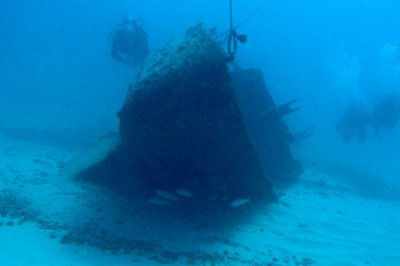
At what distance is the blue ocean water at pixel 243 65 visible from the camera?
60.2ft

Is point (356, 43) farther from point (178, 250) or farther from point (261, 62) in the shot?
point (178, 250)

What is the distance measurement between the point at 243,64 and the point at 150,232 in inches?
2628

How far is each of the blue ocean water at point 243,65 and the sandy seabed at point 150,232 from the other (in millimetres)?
157

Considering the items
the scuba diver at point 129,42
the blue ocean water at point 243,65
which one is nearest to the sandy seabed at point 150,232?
the blue ocean water at point 243,65

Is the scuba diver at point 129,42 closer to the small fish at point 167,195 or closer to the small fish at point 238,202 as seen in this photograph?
the small fish at point 167,195

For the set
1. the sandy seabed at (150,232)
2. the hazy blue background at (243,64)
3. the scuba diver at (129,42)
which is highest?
the hazy blue background at (243,64)

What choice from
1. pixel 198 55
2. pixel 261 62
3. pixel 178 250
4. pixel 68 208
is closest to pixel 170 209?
pixel 178 250

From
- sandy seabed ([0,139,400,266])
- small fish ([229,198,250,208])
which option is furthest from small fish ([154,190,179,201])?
small fish ([229,198,250,208])

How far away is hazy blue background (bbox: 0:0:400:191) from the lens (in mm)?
30359

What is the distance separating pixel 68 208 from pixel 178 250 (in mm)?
2625

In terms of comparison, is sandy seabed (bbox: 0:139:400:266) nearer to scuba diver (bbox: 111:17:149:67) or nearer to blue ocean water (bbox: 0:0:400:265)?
blue ocean water (bbox: 0:0:400:265)

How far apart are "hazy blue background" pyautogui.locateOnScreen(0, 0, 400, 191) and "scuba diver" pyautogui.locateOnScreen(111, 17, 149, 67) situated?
1.66 metres

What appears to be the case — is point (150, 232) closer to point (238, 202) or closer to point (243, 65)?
point (238, 202)

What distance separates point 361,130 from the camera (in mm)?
20547
